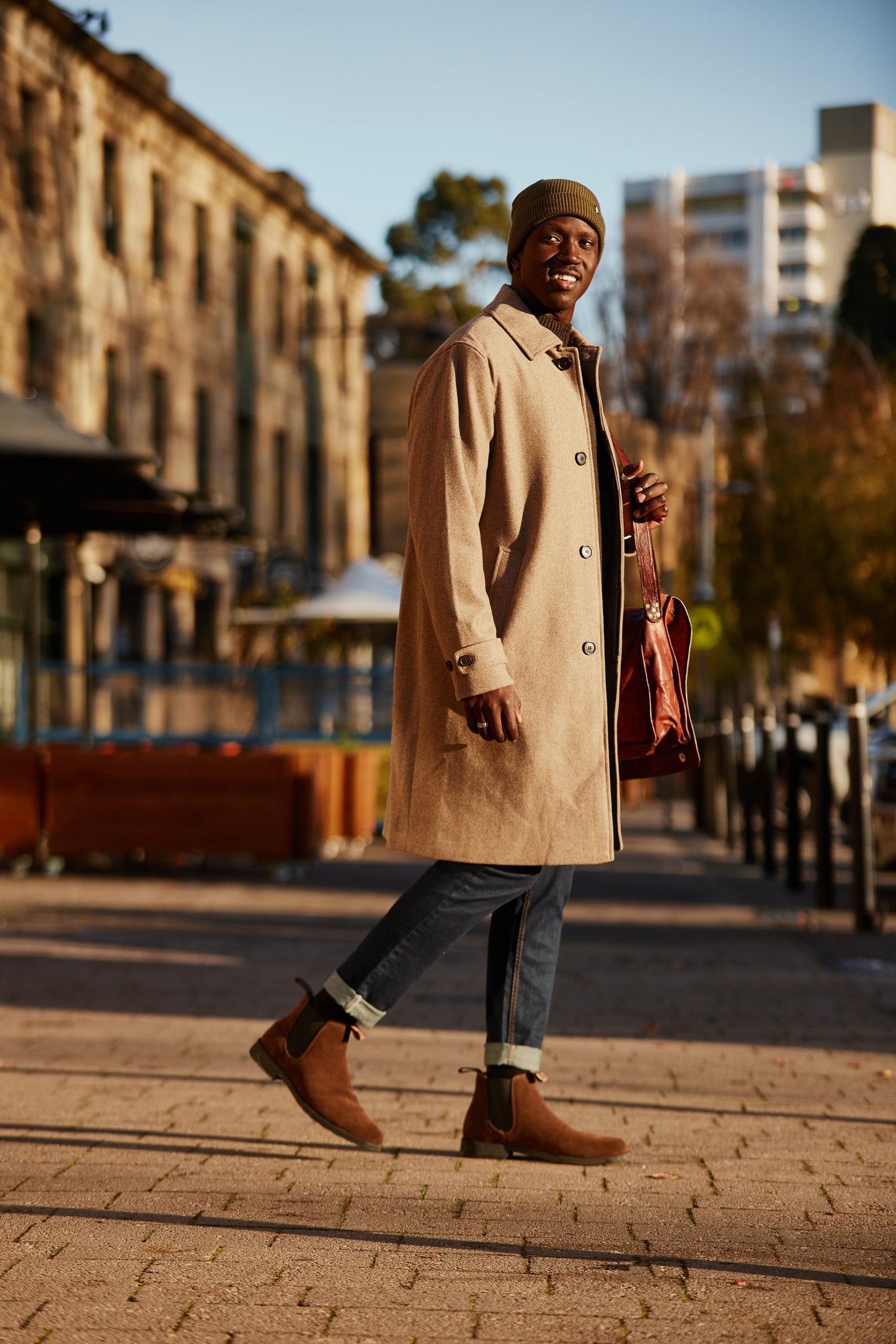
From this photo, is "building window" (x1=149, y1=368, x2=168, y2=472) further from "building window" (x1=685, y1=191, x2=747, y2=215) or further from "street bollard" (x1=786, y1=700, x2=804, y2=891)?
"building window" (x1=685, y1=191, x2=747, y2=215)

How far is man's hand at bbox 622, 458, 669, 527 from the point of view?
471 cm

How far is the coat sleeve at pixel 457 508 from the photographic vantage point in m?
4.32

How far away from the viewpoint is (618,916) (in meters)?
12.0

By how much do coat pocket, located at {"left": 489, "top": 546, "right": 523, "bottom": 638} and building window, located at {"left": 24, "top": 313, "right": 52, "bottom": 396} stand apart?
2483cm

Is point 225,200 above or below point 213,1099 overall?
above

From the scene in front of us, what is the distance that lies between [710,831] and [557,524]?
17499mm

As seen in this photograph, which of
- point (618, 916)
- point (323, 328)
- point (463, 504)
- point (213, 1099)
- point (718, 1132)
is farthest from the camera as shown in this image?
point (323, 328)

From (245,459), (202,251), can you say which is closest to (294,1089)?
(202,251)

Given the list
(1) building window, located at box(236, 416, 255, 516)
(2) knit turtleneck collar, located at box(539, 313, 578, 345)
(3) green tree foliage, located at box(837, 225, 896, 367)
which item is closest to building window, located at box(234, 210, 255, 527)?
(1) building window, located at box(236, 416, 255, 516)

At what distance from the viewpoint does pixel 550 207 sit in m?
4.61

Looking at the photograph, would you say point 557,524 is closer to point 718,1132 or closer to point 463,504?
point 463,504

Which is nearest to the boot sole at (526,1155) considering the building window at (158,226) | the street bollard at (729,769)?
the street bollard at (729,769)

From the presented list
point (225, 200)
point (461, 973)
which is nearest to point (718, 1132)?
point (461, 973)

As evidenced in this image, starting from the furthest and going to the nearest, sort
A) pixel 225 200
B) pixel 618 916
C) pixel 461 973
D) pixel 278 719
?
pixel 225 200
pixel 278 719
pixel 618 916
pixel 461 973
